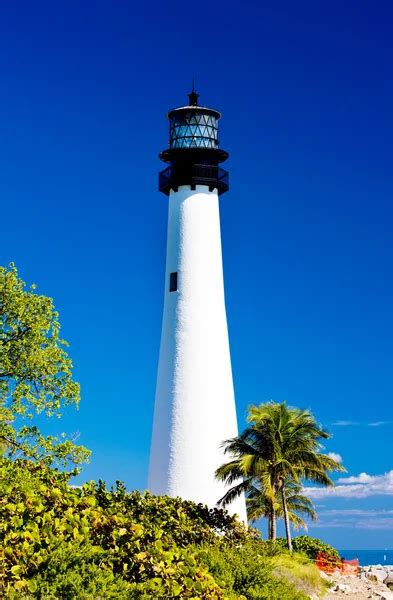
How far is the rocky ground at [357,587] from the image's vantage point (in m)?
27.3

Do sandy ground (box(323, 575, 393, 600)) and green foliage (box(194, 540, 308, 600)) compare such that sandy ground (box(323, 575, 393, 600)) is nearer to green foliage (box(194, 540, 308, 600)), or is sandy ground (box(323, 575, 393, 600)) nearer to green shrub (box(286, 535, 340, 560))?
green shrub (box(286, 535, 340, 560))

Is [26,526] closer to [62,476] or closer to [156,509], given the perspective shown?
[62,476]

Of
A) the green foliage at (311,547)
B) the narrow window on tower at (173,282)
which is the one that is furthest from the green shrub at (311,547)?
the narrow window on tower at (173,282)

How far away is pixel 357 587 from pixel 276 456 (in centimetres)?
567

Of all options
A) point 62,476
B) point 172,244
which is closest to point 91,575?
point 62,476

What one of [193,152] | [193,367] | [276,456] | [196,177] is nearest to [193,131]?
[193,152]

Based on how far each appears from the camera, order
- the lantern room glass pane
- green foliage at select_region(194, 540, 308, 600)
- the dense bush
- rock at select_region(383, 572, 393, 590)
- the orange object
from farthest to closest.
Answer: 1. the lantern room glass pane
2. rock at select_region(383, 572, 393, 590)
3. the orange object
4. green foliage at select_region(194, 540, 308, 600)
5. the dense bush

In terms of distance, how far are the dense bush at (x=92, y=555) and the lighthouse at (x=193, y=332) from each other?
1405cm

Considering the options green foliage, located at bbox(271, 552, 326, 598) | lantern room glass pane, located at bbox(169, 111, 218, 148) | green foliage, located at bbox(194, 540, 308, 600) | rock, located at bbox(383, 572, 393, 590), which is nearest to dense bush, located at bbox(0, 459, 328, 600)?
green foliage, located at bbox(194, 540, 308, 600)

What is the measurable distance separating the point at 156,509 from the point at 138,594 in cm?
747

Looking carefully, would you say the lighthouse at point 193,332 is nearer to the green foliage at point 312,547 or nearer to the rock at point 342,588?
the green foliage at point 312,547

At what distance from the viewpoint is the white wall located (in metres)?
34.0

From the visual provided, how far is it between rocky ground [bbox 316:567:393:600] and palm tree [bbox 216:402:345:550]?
258cm

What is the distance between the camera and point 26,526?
1377 cm
